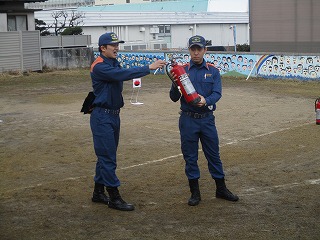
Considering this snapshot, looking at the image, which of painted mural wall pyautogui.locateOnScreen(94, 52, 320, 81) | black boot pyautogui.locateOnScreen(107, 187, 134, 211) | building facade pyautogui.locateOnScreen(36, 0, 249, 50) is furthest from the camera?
building facade pyautogui.locateOnScreen(36, 0, 249, 50)

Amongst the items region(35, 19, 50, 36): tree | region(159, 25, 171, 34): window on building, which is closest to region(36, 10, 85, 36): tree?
region(35, 19, 50, 36): tree

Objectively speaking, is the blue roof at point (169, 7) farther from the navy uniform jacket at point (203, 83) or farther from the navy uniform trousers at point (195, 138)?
the navy uniform trousers at point (195, 138)

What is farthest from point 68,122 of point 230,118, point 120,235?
point 120,235

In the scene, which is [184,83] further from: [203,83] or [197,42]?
[197,42]

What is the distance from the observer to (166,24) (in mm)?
51750

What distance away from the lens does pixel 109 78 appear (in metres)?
6.84

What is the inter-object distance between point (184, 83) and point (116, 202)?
1.60 metres

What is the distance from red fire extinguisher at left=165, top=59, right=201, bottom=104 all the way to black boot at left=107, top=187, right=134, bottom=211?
1.38 m

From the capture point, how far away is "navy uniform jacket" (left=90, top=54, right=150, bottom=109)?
22.3ft

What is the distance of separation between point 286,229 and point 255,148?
4.61 metres

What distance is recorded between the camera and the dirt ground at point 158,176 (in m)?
6.27

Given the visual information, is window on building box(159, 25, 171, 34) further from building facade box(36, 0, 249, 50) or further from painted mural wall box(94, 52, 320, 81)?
painted mural wall box(94, 52, 320, 81)

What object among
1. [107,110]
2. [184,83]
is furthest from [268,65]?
[107,110]

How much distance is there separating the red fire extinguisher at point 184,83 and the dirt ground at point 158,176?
131cm
